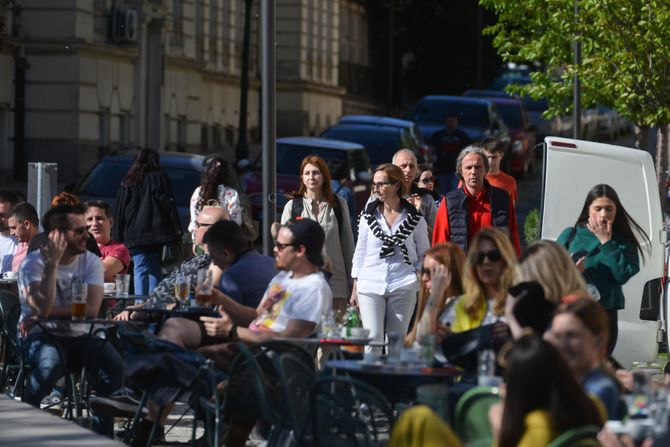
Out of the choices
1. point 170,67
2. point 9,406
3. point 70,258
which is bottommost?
point 9,406

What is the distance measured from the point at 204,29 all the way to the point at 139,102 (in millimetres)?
9212

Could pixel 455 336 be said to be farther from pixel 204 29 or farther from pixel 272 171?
pixel 204 29

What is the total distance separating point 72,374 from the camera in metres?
11.5

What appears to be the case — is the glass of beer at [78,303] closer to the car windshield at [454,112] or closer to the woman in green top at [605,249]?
the woman in green top at [605,249]

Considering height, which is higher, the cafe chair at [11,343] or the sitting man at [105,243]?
the sitting man at [105,243]

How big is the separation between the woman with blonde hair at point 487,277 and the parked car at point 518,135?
105ft

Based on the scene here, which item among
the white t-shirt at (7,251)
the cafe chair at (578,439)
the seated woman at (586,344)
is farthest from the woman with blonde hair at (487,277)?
the white t-shirt at (7,251)

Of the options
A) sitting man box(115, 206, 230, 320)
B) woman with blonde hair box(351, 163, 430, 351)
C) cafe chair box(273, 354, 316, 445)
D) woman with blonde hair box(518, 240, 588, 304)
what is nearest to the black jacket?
sitting man box(115, 206, 230, 320)

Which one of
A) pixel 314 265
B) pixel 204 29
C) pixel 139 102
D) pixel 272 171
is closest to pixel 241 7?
pixel 204 29

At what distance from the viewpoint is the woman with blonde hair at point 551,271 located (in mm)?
8352

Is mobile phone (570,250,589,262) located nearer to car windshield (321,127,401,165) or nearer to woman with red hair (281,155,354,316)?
woman with red hair (281,155,354,316)

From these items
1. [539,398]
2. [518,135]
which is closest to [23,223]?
[539,398]

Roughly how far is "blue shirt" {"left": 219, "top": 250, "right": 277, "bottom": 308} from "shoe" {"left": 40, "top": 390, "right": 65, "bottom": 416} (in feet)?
6.68

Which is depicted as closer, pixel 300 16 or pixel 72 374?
pixel 72 374
